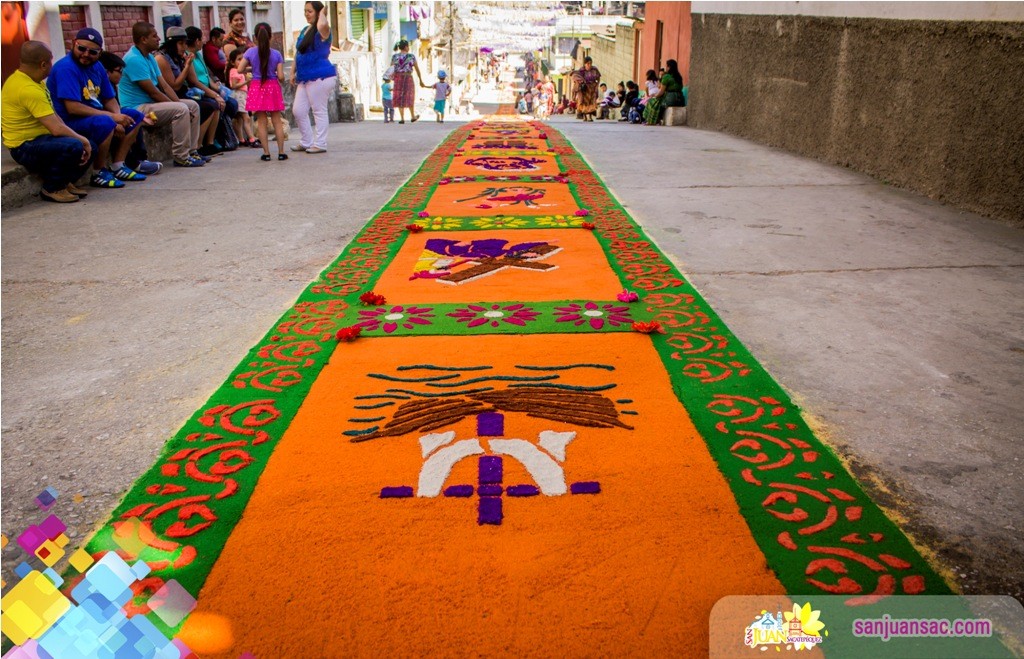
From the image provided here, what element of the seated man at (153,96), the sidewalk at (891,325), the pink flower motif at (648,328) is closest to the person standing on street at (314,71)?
the seated man at (153,96)

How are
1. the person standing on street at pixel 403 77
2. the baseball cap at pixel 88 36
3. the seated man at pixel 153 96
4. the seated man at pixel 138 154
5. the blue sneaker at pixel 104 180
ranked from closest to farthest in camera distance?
the baseball cap at pixel 88 36 → the blue sneaker at pixel 104 180 → the seated man at pixel 138 154 → the seated man at pixel 153 96 → the person standing on street at pixel 403 77

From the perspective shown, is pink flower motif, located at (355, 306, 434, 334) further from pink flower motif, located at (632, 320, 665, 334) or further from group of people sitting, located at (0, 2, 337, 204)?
group of people sitting, located at (0, 2, 337, 204)

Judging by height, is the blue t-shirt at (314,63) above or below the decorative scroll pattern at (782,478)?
above

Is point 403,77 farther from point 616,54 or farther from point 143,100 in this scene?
point 616,54

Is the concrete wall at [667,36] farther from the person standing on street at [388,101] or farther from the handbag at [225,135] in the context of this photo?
the handbag at [225,135]

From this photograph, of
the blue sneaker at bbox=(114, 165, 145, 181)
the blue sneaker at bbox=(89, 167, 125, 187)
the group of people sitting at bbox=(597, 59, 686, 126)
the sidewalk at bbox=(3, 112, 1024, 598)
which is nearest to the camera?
the sidewalk at bbox=(3, 112, 1024, 598)

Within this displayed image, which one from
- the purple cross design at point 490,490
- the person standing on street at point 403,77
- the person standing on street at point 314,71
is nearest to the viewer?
the purple cross design at point 490,490

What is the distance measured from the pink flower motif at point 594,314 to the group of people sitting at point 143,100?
4.03 m

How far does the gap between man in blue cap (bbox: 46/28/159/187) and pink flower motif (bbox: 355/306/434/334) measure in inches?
147

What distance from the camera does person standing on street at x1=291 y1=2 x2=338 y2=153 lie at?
7570 millimetres

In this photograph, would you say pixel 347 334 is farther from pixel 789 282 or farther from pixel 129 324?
pixel 789 282

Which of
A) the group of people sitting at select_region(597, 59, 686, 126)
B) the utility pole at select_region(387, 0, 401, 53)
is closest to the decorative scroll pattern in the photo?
the group of people sitting at select_region(597, 59, 686, 126)

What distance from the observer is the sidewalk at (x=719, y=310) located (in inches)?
83.0

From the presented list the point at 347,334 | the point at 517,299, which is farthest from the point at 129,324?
the point at 517,299
